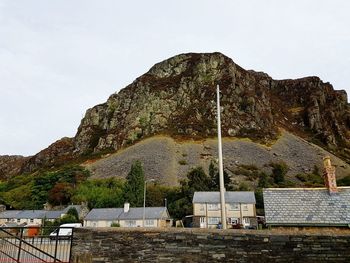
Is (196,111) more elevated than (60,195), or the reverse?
(196,111)

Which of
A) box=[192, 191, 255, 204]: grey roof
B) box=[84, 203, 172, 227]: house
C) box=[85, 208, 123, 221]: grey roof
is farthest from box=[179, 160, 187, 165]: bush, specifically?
box=[85, 208, 123, 221]: grey roof

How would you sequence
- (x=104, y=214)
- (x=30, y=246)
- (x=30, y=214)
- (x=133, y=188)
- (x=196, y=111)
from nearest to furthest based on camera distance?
(x=30, y=246) < (x=104, y=214) < (x=133, y=188) < (x=30, y=214) < (x=196, y=111)

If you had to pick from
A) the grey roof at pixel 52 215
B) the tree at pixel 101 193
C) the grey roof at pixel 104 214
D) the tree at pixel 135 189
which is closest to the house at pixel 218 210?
the grey roof at pixel 104 214

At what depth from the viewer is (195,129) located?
133500 mm

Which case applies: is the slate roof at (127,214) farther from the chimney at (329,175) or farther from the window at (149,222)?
the chimney at (329,175)

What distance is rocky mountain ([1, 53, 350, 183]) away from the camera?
13912cm

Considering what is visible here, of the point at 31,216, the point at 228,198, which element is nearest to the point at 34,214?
the point at 31,216

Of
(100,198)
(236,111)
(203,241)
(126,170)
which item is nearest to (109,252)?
(203,241)

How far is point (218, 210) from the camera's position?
204 ft

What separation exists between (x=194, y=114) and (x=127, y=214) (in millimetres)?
85663

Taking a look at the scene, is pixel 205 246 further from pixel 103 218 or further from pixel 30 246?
pixel 103 218

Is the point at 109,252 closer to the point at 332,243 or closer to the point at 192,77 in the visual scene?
the point at 332,243

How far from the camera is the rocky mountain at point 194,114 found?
139125 mm

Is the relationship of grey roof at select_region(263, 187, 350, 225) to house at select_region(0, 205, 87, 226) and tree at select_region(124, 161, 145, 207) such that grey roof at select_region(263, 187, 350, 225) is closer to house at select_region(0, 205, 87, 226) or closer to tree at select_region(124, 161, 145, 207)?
tree at select_region(124, 161, 145, 207)
